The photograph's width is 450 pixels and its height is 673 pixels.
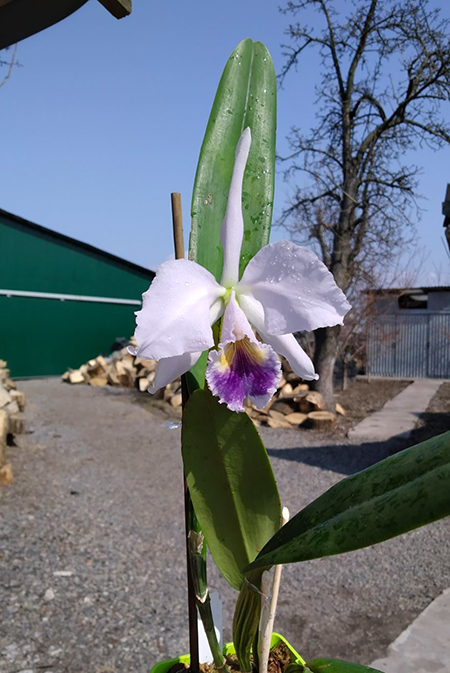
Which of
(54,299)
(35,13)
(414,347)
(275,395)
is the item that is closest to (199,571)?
(35,13)

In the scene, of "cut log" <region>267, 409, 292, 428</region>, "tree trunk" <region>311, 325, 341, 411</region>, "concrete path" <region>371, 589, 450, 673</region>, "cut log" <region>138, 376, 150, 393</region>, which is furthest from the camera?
"cut log" <region>138, 376, 150, 393</region>

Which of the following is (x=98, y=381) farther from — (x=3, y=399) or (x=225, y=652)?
(x=225, y=652)

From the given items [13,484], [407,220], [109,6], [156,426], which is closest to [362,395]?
[407,220]

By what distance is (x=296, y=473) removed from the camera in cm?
494

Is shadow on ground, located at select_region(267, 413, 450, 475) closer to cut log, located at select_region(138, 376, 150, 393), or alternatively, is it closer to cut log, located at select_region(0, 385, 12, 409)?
cut log, located at select_region(0, 385, 12, 409)

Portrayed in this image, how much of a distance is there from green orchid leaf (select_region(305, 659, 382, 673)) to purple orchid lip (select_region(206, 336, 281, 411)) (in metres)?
0.46

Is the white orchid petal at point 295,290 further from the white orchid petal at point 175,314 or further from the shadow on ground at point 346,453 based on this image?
the shadow on ground at point 346,453

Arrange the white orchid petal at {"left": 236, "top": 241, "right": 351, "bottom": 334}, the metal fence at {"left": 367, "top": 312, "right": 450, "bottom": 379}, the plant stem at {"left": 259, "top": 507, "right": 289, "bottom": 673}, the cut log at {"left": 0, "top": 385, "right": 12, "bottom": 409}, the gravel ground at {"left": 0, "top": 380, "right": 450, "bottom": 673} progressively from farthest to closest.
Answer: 1. the metal fence at {"left": 367, "top": 312, "right": 450, "bottom": 379}
2. the cut log at {"left": 0, "top": 385, "right": 12, "bottom": 409}
3. the gravel ground at {"left": 0, "top": 380, "right": 450, "bottom": 673}
4. the plant stem at {"left": 259, "top": 507, "right": 289, "bottom": 673}
5. the white orchid petal at {"left": 236, "top": 241, "right": 351, "bottom": 334}

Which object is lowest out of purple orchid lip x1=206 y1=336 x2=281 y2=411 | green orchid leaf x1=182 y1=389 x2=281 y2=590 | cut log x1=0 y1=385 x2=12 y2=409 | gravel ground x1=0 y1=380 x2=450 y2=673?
gravel ground x1=0 y1=380 x2=450 y2=673

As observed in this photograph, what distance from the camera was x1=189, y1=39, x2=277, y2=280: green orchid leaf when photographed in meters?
0.83

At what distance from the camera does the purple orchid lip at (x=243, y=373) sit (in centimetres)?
67

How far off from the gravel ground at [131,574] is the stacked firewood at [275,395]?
1573 millimetres

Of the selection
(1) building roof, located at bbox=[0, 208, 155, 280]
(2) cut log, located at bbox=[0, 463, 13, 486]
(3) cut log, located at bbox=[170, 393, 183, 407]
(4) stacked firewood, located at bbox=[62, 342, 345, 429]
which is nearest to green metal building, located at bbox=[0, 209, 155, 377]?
(1) building roof, located at bbox=[0, 208, 155, 280]

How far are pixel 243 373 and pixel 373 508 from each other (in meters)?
0.21
